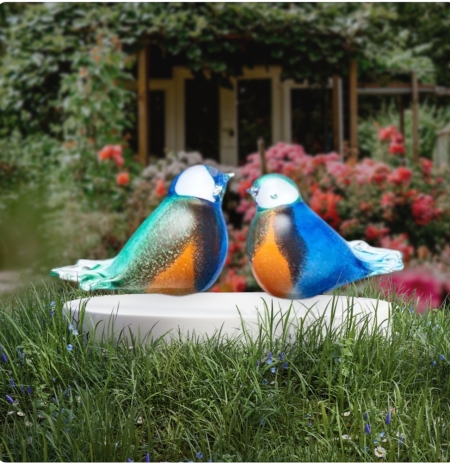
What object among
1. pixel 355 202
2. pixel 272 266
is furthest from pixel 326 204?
pixel 272 266

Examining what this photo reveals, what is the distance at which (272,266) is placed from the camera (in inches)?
120

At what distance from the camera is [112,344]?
279 centimetres

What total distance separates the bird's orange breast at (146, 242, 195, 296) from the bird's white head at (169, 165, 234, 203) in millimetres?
230

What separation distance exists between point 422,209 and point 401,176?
38 centimetres

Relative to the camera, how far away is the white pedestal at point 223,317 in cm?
275

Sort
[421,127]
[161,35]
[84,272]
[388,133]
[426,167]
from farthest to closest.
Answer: [421,127], [388,133], [426,167], [161,35], [84,272]

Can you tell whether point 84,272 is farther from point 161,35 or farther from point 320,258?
point 161,35

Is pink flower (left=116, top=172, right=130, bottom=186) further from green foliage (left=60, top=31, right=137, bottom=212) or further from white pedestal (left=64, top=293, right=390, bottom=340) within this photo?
white pedestal (left=64, top=293, right=390, bottom=340)

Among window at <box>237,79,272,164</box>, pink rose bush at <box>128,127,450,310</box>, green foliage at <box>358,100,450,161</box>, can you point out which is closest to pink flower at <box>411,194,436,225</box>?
pink rose bush at <box>128,127,450,310</box>

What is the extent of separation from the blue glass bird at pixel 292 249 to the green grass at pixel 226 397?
1.04 ft

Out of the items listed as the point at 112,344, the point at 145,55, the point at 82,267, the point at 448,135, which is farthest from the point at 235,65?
the point at 112,344

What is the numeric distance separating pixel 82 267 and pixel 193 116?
736 centimetres

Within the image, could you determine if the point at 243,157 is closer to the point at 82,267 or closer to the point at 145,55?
the point at 145,55

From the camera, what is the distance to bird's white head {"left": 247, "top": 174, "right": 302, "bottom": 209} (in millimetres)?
3127
